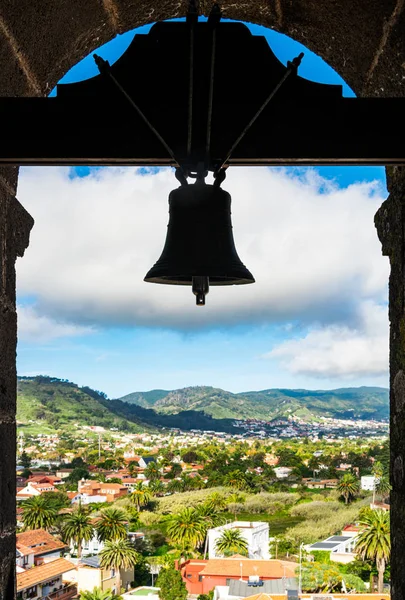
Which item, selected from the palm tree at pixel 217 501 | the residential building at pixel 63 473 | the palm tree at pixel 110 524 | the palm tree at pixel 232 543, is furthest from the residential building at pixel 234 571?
the residential building at pixel 63 473

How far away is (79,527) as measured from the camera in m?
37.2

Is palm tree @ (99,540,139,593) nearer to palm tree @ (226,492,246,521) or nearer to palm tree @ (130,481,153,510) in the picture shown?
palm tree @ (130,481,153,510)

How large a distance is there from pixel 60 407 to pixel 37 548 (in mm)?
15551

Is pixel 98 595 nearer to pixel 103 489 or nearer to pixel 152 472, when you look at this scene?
pixel 103 489

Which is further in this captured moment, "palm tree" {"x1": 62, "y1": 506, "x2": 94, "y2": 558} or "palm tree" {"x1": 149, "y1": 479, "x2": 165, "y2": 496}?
"palm tree" {"x1": 149, "y1": 479, "x2": 165, "y2": 496}

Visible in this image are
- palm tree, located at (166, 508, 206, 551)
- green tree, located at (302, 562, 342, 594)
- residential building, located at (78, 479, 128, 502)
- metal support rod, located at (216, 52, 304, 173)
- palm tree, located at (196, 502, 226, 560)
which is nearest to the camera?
metal support rod, located at (216, 52, 304, 173)

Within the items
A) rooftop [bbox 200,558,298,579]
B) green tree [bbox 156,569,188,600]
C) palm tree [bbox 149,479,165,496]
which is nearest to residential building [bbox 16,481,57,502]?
palm tree [bbox 149,479,165,496]

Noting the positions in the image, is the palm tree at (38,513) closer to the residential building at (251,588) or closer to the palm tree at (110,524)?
the palm tree at (110,524)

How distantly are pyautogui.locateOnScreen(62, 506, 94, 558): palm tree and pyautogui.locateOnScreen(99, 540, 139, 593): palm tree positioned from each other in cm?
191

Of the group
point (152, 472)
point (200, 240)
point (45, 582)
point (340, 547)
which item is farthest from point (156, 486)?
point (200, 240)

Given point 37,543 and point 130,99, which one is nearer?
point 130,99

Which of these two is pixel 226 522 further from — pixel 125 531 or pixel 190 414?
pixel 190 414

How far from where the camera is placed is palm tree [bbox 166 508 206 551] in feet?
120

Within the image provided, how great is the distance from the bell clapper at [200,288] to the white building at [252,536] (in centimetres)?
3535
